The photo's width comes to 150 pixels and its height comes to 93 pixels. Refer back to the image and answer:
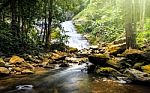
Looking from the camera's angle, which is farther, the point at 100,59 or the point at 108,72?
the point at 100,59

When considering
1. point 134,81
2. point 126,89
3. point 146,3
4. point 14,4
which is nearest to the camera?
point 126,89

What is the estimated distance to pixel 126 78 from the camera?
471 inches

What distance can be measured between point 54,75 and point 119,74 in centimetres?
300

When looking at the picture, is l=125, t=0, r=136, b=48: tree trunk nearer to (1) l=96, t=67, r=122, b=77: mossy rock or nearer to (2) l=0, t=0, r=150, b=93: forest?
(2) l=0, t=0, r=150, b=93: forest

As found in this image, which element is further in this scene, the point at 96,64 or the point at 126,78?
the point at 96,64

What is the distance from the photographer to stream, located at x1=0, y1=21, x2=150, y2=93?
395 inches

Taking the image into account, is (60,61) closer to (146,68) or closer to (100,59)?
(100,59)

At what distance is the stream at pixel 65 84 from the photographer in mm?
10023

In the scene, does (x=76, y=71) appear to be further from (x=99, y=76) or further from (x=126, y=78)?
(x=126, y=78)

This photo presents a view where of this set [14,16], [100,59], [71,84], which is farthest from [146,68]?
[14,16]

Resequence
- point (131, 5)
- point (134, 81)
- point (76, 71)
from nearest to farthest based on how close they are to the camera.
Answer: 1. point (134, 81)
2. point (76, 71)
3. point (131, 5)

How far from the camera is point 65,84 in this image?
1126 cm

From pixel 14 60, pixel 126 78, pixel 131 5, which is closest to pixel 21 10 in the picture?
pixel 14 60

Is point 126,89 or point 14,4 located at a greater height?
point 14,4
